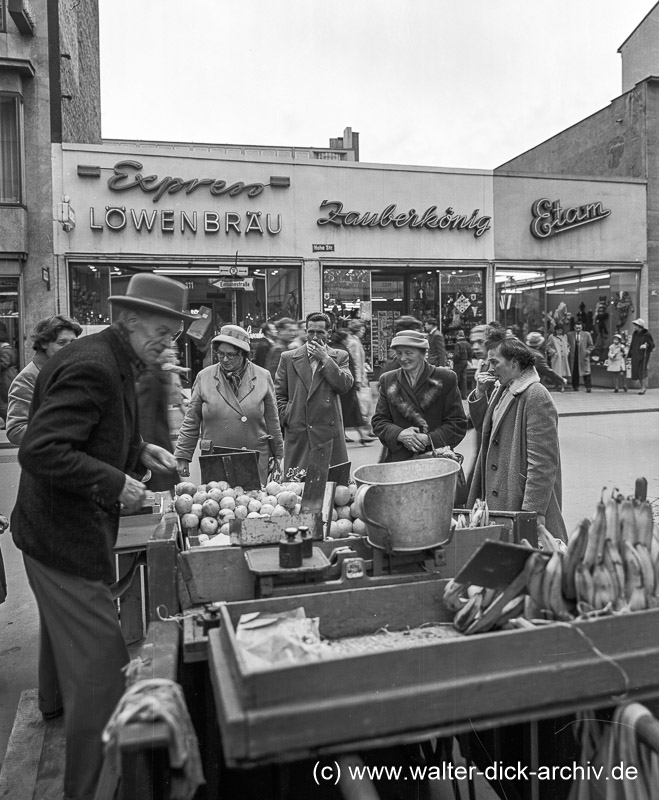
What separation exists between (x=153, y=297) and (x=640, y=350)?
19.0 m

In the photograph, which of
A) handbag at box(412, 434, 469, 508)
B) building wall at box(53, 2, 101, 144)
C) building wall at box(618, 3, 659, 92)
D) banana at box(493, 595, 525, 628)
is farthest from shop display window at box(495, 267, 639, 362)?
banana at box(493, 595, 525, 628)

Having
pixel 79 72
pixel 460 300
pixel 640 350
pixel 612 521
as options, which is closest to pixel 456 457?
pixel 612 521

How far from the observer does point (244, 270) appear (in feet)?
58.5

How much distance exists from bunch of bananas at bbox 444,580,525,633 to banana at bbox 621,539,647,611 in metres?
0.33

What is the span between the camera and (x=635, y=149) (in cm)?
2147

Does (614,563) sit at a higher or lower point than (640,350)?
lower

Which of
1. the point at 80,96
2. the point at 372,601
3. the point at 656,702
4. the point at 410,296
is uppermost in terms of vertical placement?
the point at 80,96

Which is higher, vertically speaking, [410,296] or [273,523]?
[410,296]

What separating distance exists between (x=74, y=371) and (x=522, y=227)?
1894 centimetres

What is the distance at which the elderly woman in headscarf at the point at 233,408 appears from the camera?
5531mm

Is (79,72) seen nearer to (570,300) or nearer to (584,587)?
(570,300)

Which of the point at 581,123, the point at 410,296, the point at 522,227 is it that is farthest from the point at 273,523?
the point at 581,123

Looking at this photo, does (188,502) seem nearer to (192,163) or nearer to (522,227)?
(192,163)

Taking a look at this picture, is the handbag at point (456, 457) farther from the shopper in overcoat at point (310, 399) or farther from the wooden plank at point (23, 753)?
the wooden plank at point (23, 753)
